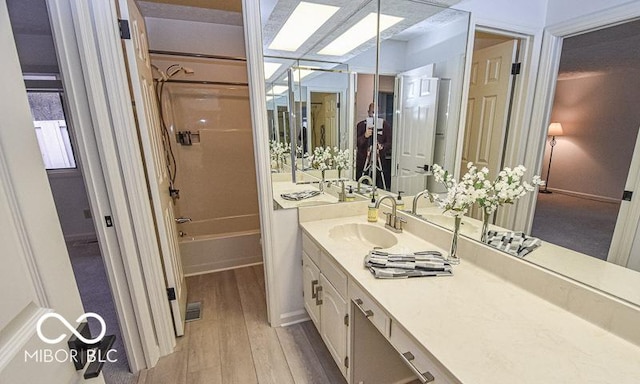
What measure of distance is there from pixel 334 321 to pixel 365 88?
1.58m

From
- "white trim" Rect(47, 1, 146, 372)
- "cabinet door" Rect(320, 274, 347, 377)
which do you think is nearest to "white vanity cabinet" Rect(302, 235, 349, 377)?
"cabinet door" Rect(320, 274, 347, 377)

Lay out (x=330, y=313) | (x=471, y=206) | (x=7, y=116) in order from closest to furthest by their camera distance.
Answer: (x=7, y=116) < (x=471, y=206) < (x=330, y=313)

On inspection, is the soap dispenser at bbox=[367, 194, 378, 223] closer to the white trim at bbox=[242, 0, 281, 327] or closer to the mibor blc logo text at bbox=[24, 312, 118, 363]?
the white trim at bbox=[242, 0, 281, 327]

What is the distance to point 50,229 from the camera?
1.84 feet

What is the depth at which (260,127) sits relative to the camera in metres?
1.63

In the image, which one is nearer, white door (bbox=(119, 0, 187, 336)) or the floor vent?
white door (bbox=(119, 0, 187, 336))

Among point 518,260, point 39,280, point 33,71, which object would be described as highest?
point 33,71

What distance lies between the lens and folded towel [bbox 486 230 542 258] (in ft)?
3.57

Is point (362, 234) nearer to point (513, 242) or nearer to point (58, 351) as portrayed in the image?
point (513, 242)

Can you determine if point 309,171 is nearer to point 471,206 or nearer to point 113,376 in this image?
point 471,206

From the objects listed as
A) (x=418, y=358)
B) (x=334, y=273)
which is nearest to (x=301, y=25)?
(x=334, y=273)

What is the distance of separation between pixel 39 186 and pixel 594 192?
145cm

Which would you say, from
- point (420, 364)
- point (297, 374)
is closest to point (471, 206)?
point (420, 364)

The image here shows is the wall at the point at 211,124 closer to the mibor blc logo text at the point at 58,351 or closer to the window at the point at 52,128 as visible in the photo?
the window at the point at 52,128
